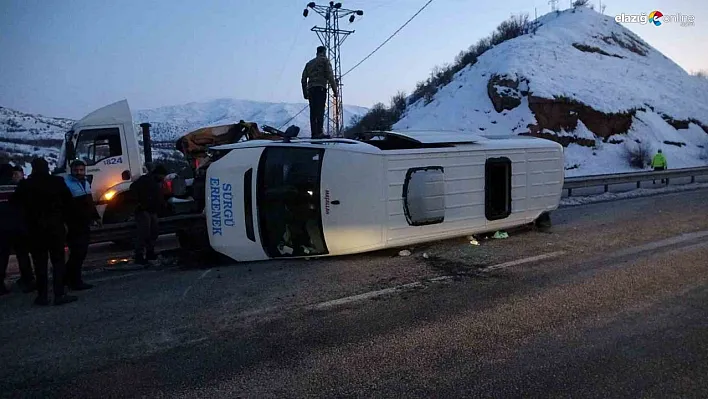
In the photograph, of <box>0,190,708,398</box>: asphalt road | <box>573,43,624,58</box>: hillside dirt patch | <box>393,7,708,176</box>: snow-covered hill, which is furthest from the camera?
<box>573,43,624,58</box>: hillside dirt patch

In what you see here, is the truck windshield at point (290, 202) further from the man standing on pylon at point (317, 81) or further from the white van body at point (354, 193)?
the man standing on pylon at point (317, 81)

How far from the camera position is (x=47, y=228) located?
18.1 feet

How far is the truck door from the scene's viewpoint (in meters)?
9.37

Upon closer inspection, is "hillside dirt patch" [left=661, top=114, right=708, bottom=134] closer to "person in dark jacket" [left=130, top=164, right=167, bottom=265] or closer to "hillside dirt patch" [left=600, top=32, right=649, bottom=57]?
"hillside dirt patch" [left=600, top=32, right=649, bottom=57]

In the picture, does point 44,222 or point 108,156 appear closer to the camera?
point 44,222

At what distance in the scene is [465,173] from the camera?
7.30 m

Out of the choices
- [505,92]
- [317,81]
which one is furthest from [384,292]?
[505,92]


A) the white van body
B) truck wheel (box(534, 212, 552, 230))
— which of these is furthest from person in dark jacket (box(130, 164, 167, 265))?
truck wheel (box(534, 212, 552, 230))

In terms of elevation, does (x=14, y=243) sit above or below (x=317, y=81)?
below

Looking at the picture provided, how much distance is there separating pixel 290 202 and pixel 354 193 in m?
0.90

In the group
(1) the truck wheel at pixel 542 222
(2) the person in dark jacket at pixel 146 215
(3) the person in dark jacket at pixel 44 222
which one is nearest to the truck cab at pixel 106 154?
(2) the person in dark jacket at pixel 146 215

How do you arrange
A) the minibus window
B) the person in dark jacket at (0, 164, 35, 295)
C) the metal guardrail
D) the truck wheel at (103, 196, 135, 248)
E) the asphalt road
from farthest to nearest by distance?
the metal guardrail, the truck wheel at (103, 196, 135, 248), the minibus window, the person in dark jacket at (0, 164, 35, 295), the asphalt road

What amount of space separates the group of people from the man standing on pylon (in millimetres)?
6553

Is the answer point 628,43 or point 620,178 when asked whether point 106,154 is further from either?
point 628,43
